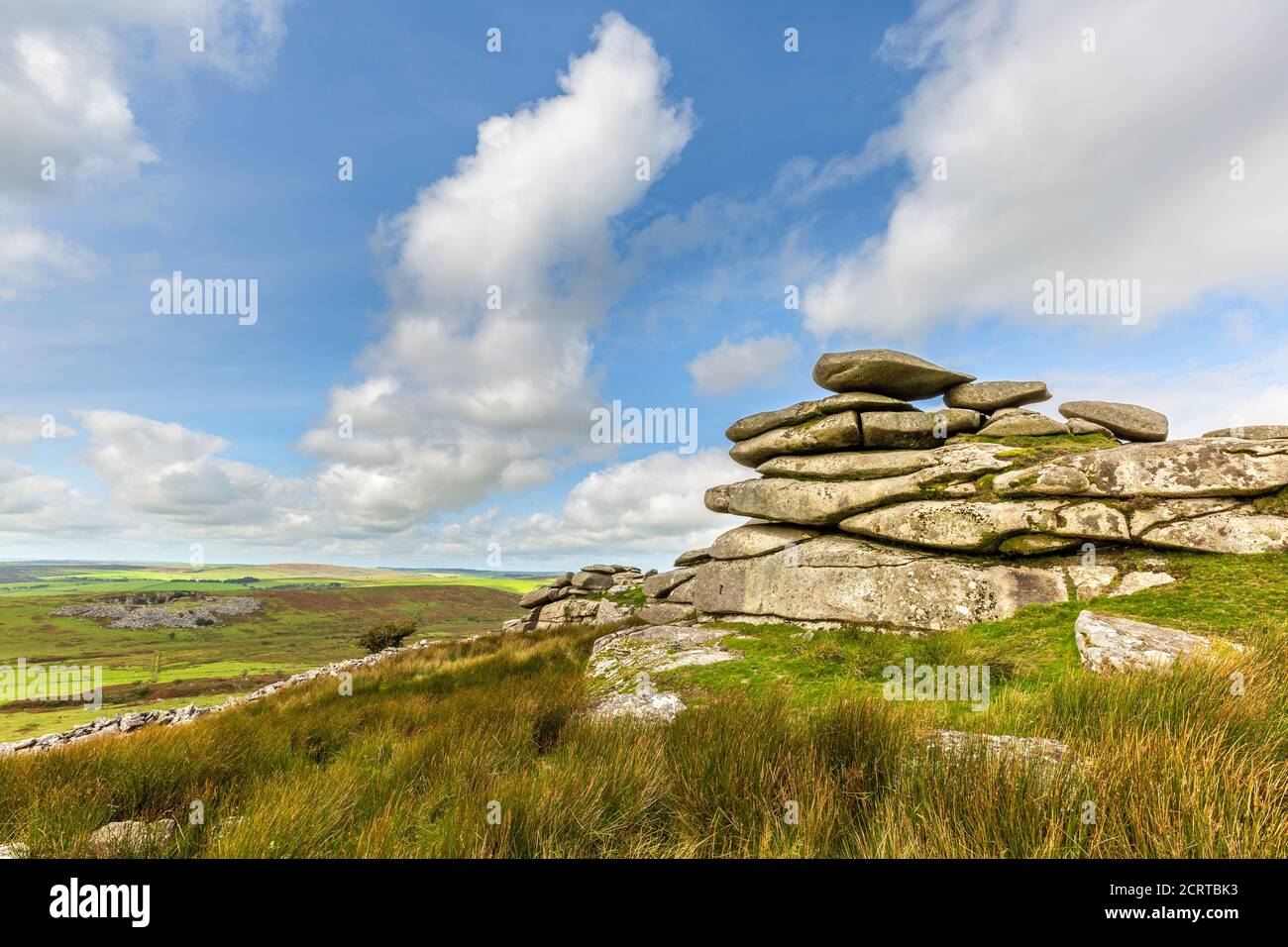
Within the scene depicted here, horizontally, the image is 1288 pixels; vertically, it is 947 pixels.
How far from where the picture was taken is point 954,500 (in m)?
12.0

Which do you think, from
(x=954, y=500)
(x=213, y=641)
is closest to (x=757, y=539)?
(x=954, y=500)

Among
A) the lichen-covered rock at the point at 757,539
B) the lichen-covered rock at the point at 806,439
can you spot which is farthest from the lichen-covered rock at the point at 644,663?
the lichen-covered rock at the point at 806,439

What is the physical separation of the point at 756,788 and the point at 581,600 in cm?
2406

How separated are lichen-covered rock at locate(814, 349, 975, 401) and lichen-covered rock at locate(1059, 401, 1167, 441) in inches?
112

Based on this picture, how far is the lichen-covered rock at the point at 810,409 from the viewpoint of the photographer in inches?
571

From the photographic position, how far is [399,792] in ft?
12.9

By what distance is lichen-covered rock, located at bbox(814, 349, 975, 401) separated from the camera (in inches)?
567

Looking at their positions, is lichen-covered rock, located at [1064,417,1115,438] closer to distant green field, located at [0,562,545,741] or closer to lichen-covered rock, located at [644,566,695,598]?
lichen-covered rock, located at [644,566,695,598]

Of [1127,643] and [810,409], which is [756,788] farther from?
[810,409]

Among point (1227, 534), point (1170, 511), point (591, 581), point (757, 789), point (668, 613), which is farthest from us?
point (591, 581)

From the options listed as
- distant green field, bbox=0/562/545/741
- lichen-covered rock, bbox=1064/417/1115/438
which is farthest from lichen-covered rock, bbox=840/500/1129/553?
distant green field, bbox=0/562/545/741

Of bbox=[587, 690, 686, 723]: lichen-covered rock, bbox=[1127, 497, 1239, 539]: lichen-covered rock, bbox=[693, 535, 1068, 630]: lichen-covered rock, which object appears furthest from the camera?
bbox=[693, 535, 1068, 630]: lichen-covered rock
